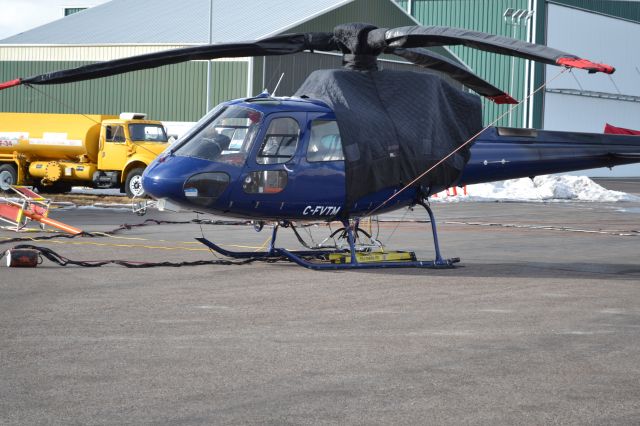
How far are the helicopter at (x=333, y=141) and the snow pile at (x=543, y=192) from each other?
1997 cm

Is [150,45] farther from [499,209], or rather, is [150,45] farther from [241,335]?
[241,335]

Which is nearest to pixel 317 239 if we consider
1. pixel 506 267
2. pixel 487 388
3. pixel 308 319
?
pixel 506 267

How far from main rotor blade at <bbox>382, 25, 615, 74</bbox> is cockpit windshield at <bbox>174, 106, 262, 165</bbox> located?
6.98ft

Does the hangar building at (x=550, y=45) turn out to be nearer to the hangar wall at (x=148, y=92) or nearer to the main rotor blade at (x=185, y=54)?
the hangar wall at (x=148, y=92)

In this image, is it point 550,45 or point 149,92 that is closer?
point 149,92

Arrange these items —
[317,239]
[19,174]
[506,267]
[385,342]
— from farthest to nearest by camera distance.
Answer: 1. [19,174]
2. [317,239]
3. [506,267]
4. [385,342]

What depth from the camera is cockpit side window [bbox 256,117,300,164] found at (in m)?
13.3

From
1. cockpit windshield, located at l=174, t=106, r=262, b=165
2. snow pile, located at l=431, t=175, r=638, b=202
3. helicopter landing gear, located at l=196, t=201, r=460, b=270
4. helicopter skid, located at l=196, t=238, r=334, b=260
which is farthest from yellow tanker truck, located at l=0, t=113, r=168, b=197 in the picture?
cockpit windshield, located at l=174, t=106, r=262, b=165

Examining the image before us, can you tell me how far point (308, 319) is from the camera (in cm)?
987

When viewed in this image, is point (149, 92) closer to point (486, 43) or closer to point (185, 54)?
point (185, 54)

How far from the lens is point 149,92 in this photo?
4616cm

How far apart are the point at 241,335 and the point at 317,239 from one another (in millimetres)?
9657

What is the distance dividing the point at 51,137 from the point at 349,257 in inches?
830

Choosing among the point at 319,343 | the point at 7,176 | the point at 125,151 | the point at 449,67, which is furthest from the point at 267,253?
the point at 7,176
